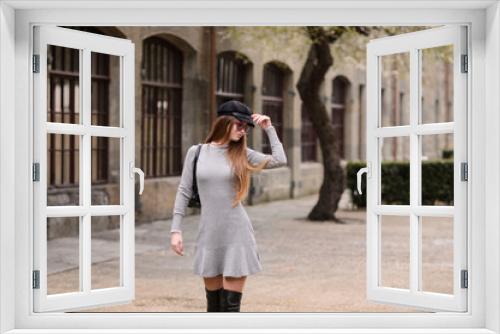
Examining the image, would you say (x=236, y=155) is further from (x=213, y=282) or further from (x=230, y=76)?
(x=230, y=76)

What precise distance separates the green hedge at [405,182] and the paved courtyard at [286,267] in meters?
2.65

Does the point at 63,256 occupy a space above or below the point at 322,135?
below

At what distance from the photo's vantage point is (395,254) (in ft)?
33.8

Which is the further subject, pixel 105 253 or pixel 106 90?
pixel 106 90

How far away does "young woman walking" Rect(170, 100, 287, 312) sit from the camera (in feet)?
15.7

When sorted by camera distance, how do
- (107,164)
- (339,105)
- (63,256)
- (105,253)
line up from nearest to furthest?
(63,256), (105,253), (107,164), (339,105)

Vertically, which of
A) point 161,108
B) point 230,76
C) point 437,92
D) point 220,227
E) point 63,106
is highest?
point 437,92

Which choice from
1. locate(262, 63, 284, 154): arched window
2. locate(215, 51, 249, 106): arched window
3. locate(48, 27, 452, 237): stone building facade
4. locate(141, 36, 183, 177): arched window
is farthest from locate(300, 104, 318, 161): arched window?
locate(141, 36, 183, 177): arched window

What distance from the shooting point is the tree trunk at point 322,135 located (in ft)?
45.7

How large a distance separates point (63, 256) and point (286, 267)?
2.44 metres
